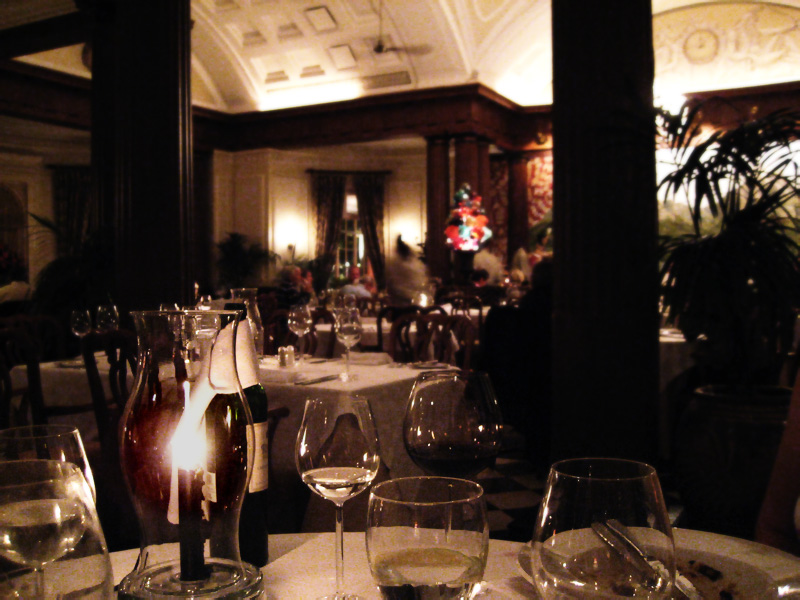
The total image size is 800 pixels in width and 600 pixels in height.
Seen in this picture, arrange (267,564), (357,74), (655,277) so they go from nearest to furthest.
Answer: (267,564) → (655,277) → (357,74)

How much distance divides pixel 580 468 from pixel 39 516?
438 millimetres

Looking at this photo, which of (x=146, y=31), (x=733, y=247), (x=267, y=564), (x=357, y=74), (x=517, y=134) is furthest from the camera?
(x=517, y=134)

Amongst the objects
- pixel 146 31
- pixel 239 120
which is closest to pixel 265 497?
pixel 146 31

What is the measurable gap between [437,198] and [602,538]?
11.5 metres

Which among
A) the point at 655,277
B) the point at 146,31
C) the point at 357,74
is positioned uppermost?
the point at 357,74

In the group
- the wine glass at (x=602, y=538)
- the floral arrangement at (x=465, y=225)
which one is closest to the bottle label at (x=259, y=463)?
the wine glass at (x=602, y=538)

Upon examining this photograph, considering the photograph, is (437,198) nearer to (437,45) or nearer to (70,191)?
(437,45)

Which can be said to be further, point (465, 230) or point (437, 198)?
point (437, 198)

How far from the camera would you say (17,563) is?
534mm

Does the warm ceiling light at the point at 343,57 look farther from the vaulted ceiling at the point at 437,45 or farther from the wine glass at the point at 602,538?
the wine glass at the point at 602,538

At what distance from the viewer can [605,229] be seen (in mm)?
2635

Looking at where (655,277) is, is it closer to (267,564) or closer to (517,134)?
(267,564)

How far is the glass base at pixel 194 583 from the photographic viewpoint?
70cm

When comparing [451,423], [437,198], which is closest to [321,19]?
[437,198]
